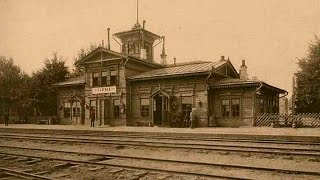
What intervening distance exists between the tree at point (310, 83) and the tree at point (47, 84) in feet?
91.9

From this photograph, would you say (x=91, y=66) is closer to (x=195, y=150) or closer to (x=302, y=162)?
(x=195, y=150)

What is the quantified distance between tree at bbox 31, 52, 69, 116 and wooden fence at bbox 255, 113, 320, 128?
2610 cm

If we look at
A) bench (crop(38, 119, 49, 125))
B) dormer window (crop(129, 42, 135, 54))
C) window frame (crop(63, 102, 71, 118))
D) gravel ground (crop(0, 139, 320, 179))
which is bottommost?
gravel ground (crop(0, 139, 320, 179))

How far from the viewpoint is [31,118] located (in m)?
41.2

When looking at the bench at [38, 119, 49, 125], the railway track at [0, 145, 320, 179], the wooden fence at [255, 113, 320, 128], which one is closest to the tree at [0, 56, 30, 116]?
the bench at [38, 119, 49, 125]

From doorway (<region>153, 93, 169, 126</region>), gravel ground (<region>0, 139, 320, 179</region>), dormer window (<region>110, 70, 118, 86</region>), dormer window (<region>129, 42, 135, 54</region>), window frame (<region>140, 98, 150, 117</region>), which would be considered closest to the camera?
gravel ground (<region>0, 139, 320, 179</region>)

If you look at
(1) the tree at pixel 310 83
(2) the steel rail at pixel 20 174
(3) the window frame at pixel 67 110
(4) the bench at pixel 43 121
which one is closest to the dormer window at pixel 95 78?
(3) the window frame at pixel 67 110

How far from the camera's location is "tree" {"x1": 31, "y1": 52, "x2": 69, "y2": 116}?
40938 millimetres

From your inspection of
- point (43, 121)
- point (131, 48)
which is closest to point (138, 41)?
point (131, 48)

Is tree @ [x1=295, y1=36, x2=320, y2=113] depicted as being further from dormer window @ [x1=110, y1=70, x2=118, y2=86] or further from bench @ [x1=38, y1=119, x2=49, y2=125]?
bench @ [x1=38, y1=119, x2=49, y2=125]

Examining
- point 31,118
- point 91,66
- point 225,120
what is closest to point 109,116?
point 91,66

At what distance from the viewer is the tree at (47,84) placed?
134ft

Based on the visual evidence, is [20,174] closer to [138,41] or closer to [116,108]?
[116,108]

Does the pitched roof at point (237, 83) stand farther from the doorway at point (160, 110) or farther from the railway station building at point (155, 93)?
the doorway at point (160, 110)
